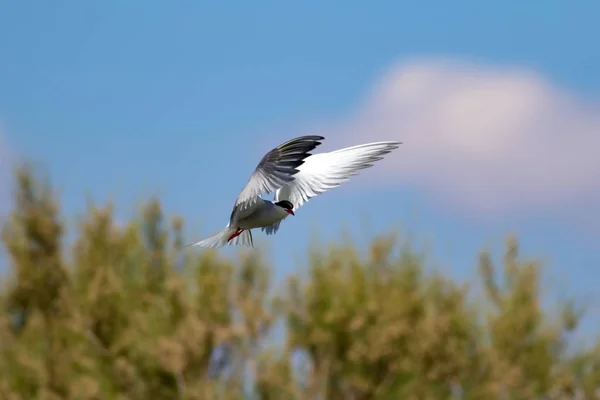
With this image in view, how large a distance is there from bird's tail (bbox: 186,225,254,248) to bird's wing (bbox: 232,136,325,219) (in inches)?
80.4

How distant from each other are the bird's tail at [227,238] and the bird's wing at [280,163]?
2.04 metres

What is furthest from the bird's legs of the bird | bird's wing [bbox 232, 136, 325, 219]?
bird's wing [bbox 232, 136, 325, 219]

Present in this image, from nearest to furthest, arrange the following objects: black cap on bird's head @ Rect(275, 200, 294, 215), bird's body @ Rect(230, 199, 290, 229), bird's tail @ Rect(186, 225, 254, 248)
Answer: bird's body @ Rect(230, 199, 290, 229) → bird's tail @ Rect(186, 225, 254, 248) → black cap on bird's head @ Rect(275, 200, 294, 215)

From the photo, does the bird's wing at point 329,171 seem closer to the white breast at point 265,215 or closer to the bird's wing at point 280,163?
the white breast at point 265,215

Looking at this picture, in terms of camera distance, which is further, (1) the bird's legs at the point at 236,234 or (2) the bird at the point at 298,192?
(1) the bird's legs at the point at 236,234

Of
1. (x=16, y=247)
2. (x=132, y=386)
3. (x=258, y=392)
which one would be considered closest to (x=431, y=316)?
(x=258, y=392)

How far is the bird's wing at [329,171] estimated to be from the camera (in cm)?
1570

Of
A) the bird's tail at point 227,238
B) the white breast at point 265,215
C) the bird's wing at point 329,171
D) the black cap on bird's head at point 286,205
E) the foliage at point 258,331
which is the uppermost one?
the bird's wing at point 329,171

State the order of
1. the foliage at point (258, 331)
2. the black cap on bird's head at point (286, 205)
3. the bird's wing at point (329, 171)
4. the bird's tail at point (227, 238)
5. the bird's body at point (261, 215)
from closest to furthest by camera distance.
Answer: the foliage at point (258, 331), the bird's body at point (261, 215), the bird's tail at point (227, 238), the black cap on bird's head at point (286, 205), the bird's wing at point (329, 171)

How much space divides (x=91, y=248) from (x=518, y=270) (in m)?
5.16

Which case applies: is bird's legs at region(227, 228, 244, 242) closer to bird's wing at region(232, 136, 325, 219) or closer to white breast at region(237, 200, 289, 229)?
white breast at region(237, 200, 289, 229)

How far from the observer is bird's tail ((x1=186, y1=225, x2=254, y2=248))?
50.5 ft

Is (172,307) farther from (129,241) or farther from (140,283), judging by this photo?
(129,241)

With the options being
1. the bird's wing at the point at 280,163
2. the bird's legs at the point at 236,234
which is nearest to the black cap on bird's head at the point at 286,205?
the bird's legs at the point at 236,234
